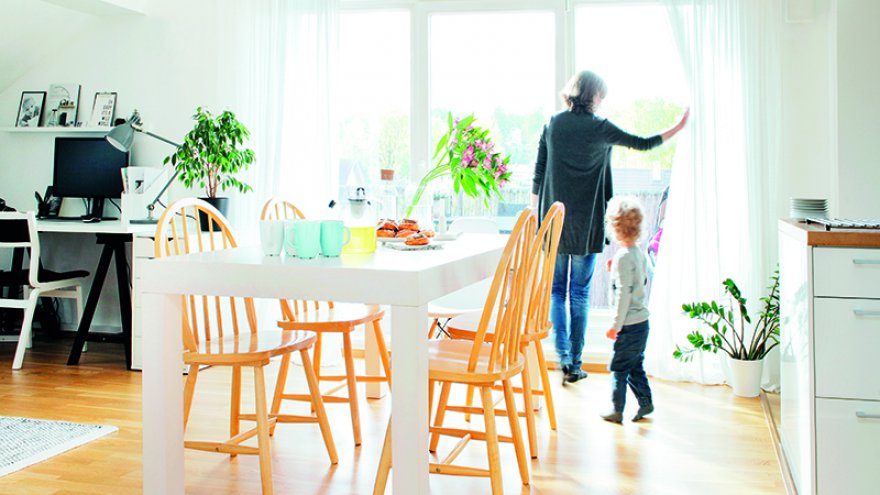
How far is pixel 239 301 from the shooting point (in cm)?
435

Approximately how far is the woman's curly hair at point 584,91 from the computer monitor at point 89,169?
106 inches

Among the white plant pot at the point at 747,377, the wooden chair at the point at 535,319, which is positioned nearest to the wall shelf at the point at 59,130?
the wooden chair at the point at 535,319

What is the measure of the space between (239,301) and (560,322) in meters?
1.83

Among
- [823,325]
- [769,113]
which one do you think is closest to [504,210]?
[769,113]

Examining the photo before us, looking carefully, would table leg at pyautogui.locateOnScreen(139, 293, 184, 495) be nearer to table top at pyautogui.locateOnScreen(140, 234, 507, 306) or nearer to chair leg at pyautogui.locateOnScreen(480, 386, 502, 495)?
table top at pyautogui.locateOnScreen(140, 234, 507, 306)

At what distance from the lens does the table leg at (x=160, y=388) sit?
81.2 inches

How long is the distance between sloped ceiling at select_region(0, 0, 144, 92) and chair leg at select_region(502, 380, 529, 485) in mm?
3397

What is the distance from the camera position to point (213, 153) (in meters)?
4.00

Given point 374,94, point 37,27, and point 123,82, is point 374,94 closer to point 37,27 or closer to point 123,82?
point 123,82

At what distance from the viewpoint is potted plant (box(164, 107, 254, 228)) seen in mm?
3998

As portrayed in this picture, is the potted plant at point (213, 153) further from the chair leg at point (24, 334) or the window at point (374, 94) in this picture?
the chair leg at point (24, 334)

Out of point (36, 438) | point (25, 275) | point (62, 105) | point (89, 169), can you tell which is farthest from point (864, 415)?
point (62, 105)

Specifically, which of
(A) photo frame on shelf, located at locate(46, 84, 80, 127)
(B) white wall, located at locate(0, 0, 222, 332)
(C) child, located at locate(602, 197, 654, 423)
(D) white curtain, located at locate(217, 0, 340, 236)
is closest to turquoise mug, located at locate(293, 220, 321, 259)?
(C) child, located at locate(602, 197, 654, 423)

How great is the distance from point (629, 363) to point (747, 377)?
84 centimetres
